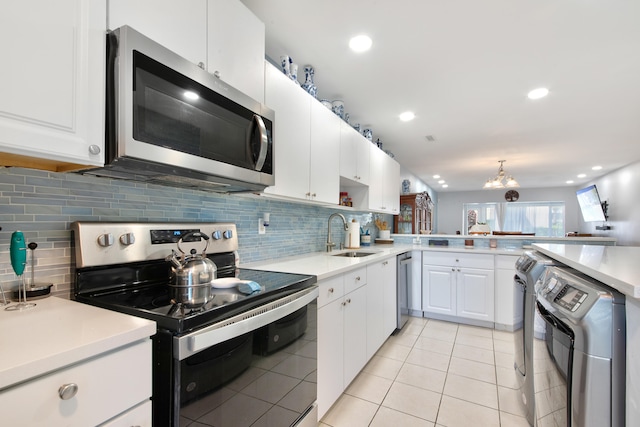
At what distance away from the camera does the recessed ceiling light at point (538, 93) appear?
253cm

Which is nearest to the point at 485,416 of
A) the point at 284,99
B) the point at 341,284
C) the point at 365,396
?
the point at 365,396

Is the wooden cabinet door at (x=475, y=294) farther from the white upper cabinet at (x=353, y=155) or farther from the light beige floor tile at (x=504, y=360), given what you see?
the white upper cabinet at (x=353, y=155)

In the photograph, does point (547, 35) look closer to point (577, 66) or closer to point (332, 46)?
point (577, 66)

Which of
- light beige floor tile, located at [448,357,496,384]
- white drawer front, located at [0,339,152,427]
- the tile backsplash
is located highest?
the tile backsplash

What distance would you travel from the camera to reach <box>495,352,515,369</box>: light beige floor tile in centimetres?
244

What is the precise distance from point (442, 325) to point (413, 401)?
1.69 meters

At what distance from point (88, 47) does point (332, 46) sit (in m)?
1.46

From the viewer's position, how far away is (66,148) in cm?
82

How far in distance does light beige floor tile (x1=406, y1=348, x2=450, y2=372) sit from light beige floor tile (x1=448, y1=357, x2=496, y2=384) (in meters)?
0.06

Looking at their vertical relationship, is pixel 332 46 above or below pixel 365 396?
above

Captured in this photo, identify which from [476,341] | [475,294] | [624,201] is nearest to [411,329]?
[476,341]

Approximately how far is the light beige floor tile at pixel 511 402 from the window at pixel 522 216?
7939 mm

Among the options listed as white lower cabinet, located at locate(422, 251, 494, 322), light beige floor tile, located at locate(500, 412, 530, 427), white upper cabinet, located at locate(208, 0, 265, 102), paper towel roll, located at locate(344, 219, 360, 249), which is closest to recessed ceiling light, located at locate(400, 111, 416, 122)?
paper towel roll, located at locate(344, 219, 360, 249)

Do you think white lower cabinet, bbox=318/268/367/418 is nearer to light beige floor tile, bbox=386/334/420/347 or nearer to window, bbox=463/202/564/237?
light beige floor tile, bbox=386/334/420/347
